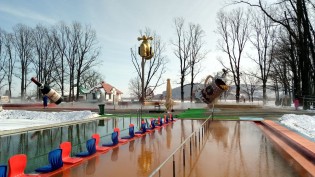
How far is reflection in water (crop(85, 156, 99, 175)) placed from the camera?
300 inches

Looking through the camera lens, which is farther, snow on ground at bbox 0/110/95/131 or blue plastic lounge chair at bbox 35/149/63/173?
snow on ground at bbox 0/110/95/131

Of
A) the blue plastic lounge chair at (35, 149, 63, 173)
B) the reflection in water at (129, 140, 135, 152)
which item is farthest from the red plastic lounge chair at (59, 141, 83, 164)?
the reflection in water at (129, 140, 135, 152)

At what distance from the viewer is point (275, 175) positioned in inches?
283

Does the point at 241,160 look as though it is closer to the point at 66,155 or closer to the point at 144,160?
the point at 144,160

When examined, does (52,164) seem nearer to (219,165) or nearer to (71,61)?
(219,165)

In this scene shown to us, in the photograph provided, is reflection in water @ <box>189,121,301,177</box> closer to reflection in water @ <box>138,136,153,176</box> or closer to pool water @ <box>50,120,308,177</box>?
pool water @ <box>50,120,308,177</box>

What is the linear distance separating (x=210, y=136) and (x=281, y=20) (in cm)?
1966

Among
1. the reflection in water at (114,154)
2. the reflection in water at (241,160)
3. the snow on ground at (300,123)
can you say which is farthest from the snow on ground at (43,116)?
the snow on ground at (300,123)

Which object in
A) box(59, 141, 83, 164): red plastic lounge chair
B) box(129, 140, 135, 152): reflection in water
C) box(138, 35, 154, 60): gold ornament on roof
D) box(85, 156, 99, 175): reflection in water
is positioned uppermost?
box(138, 35, 154, 60): gold ornament on roof

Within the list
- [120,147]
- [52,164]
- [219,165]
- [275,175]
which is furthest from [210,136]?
[52,164]

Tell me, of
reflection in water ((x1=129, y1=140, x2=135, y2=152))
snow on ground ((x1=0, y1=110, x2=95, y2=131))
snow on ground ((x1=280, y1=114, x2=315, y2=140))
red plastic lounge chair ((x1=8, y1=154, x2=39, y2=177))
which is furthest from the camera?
snow on ground ((x1=0, y1=110, x2=95, y2=131))

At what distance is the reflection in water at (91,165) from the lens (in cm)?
762

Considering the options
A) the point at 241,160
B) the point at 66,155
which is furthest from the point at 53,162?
the point at 241,160

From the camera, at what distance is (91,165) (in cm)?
839
